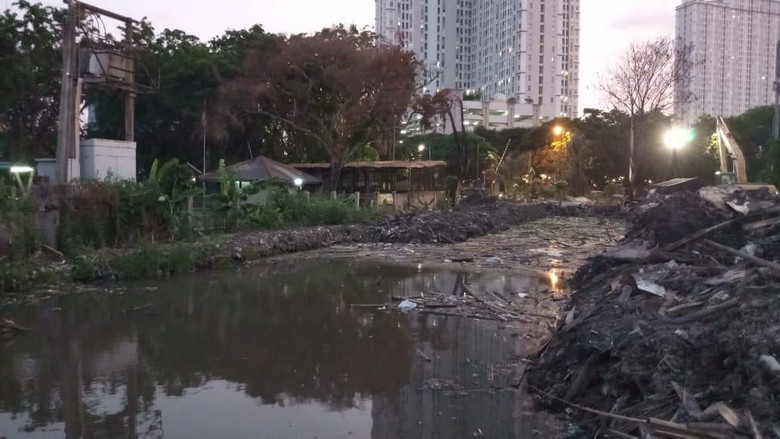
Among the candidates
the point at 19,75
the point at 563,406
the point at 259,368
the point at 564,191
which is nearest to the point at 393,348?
the point at 259,368

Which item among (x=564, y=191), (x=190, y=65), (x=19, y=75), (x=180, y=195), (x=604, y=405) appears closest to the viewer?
(x=604, y=405)

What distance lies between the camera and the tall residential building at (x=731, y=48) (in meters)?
59.6

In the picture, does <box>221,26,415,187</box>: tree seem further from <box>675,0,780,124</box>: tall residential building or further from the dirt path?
<box>675,0,780,124</box>: tall residential building

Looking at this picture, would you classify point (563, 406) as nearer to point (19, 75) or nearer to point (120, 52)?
point (120, 52)

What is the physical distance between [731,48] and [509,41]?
54796mm

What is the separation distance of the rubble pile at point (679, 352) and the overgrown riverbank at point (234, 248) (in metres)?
9.53

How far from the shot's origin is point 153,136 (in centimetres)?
3447

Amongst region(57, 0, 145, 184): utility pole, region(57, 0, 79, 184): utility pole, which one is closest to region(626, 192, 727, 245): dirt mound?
region(57, 0, 145, 184): utility pole

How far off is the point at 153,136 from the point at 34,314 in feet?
81.1

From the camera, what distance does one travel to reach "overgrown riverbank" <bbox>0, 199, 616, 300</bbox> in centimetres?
1369

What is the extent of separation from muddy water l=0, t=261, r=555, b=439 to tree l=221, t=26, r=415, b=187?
1990 cm

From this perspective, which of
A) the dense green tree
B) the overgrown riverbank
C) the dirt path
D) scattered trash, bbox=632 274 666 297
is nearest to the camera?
scattered trash, bbox=632 274 666 297

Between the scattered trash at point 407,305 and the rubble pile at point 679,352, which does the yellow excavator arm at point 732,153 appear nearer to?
the rubble pile at point 679,352

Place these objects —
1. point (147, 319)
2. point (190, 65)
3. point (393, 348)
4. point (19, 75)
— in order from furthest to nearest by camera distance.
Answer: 1. point (190, 65)
2. point (19, 75)
3. point (147, 319)
4. point (393, 348)
